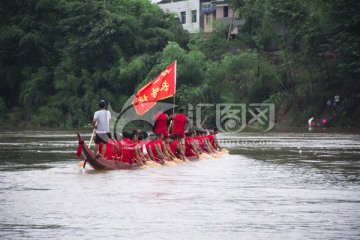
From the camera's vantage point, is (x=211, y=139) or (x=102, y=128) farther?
(x=211, y=139)

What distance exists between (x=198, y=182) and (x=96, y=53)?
42.0 m

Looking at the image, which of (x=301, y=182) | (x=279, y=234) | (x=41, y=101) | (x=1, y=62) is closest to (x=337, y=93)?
(x=41, y=101)

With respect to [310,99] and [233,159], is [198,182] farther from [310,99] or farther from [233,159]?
[310,99]

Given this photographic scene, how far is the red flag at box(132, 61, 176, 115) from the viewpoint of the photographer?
83.9ft

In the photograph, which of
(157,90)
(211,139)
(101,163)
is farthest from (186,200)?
(211,139)

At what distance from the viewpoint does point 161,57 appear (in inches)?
2258

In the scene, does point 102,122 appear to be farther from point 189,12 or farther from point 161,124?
point 189,12

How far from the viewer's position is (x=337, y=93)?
5288cm

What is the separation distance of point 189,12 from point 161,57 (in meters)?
22.0

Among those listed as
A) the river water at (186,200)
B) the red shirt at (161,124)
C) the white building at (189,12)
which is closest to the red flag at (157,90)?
the red shirt at (161,124)

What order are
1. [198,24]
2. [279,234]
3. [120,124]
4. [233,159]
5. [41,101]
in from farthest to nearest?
[198,24], [41,101], [120,124], [233,159], [279,234]

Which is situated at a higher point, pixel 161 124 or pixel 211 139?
pixel 161 124

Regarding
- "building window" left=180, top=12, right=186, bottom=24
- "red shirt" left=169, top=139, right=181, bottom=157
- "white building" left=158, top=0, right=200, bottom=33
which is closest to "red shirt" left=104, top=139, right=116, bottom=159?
"red shirt" left=169, top=139, right=181, bottom=157

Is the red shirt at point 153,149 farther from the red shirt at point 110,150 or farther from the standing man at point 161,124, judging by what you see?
the red shirt at point 110,150
